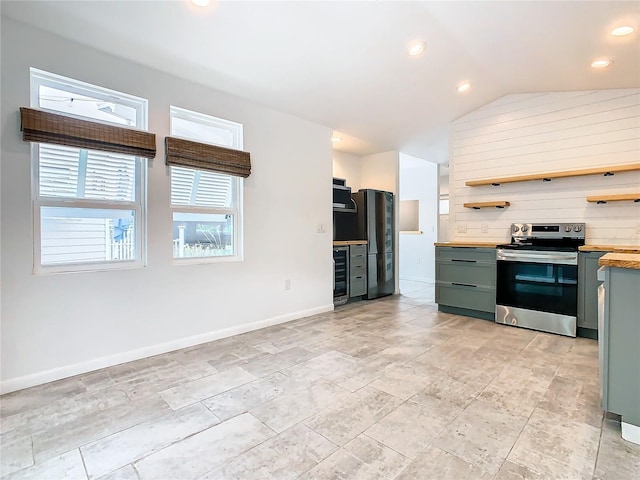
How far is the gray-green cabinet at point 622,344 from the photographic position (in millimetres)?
1688

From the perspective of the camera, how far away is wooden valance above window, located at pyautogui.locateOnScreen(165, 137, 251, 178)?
295 cm

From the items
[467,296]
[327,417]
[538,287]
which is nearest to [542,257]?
[538,287]

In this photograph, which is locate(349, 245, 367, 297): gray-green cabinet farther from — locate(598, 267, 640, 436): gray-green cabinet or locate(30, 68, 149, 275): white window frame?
locate(598, 267, 640, 436): gray-green cabinet

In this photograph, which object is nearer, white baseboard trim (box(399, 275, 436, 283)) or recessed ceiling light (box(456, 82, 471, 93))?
recessed ceiling light (box(456, 82, 471, 93))

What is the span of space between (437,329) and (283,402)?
2143 millimetres

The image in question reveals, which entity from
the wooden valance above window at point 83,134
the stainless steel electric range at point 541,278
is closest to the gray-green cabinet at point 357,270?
the stainless steel electric range at point 541,278

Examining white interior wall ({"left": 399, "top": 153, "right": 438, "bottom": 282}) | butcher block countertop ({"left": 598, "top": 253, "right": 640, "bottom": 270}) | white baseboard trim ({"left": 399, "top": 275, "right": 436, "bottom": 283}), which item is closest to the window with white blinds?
butcher block countertop ({"left": 598, "top": 253, "right": 640, "bottom": 270})

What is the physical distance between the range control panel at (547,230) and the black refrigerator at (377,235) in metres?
1.92

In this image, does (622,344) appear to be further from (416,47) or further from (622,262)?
(416,47)

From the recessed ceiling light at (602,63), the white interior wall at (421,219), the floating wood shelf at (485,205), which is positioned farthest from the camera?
the white interior wall at (421,219)

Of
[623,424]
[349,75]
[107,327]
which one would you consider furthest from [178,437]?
[349,75]

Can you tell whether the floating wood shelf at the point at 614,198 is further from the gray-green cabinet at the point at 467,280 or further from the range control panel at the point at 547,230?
the gray-green cabinet at the point at 467,280

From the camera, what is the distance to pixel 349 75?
323cm

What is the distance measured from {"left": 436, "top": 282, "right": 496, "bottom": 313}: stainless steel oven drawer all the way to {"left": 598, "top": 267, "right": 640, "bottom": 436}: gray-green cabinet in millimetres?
2180
